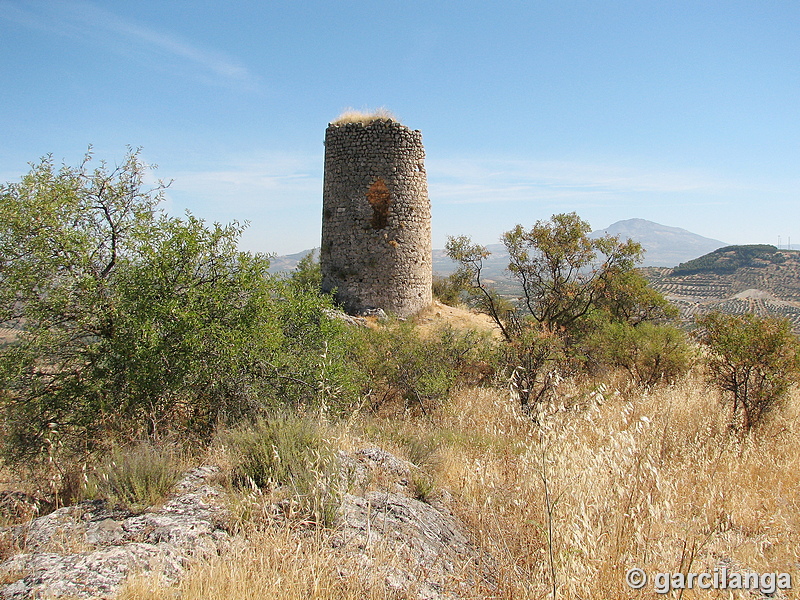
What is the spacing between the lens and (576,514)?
3.04 metres

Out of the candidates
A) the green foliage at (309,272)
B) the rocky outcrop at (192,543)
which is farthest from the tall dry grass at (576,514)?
the green foliage at (309,272)

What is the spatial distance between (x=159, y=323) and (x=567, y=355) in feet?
24.1

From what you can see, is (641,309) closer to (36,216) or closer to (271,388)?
(271,388)

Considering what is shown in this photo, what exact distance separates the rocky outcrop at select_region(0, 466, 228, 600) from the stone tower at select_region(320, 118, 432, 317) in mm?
8279

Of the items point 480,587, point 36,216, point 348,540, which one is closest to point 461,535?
point 480,587

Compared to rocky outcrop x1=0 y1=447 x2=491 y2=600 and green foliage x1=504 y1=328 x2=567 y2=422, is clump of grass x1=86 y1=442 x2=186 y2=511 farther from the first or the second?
green foliage x1=504 y1=328 x2=567 y2=422

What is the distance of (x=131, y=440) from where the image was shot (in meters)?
4.70

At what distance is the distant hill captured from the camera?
46.1m

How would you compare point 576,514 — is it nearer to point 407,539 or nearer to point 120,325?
point 407,539

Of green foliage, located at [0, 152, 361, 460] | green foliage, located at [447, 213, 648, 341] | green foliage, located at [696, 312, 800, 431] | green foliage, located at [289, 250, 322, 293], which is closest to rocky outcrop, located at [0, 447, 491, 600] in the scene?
green foliage, located at [0, 152, 361, 460]

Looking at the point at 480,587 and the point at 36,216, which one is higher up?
the point at 36,216

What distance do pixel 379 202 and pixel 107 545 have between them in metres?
9.53

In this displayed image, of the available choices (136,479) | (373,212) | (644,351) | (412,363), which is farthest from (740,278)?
(136,479)

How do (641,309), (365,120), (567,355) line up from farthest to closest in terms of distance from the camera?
(641,309), (365,120), (567,355)
